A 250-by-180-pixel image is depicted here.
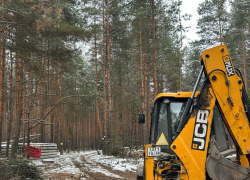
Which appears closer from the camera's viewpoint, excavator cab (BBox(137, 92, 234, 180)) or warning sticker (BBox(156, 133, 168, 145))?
excavator cab (BBox(137, 92, 234, 180))

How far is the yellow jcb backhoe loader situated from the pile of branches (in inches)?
184

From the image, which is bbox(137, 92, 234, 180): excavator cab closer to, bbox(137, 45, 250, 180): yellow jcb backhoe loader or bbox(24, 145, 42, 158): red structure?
bbox(137, 45, 250, 180): yellow jcb backhoe loader

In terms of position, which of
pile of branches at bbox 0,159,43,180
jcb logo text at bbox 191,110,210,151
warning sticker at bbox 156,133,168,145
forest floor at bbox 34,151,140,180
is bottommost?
forest floor at bbox 34,151,140,180

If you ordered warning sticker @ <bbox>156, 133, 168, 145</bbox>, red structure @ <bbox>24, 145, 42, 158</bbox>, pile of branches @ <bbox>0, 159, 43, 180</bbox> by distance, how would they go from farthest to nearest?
1. red structure @ <bbox>24, 145, 42, 158</bbox>
2. pile of branches @ <bbox>0, 159, 43, 180</bbox>
3. warning sticker @ <bbox>156, 133, 168, 145</bbox>

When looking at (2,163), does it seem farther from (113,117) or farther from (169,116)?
(113,117)

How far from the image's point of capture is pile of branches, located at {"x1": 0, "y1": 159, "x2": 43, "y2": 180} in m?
7.46

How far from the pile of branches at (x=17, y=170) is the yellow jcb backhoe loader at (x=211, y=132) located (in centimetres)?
468

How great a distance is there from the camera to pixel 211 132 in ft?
16.2

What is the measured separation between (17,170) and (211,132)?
19.9 ft

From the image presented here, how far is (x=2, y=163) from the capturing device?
301 inches

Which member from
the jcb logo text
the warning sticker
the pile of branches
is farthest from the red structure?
the jcb logo text

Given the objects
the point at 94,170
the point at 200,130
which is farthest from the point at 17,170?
the point at 200,130

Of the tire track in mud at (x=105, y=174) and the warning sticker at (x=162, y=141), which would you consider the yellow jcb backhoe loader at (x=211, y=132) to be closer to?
the warning sticker at (x=162, y=141)

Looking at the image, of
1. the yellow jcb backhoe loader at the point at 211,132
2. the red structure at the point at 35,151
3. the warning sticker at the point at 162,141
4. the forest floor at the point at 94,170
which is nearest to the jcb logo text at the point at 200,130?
the yellow jcb backhoe loader at the point at 211,132
